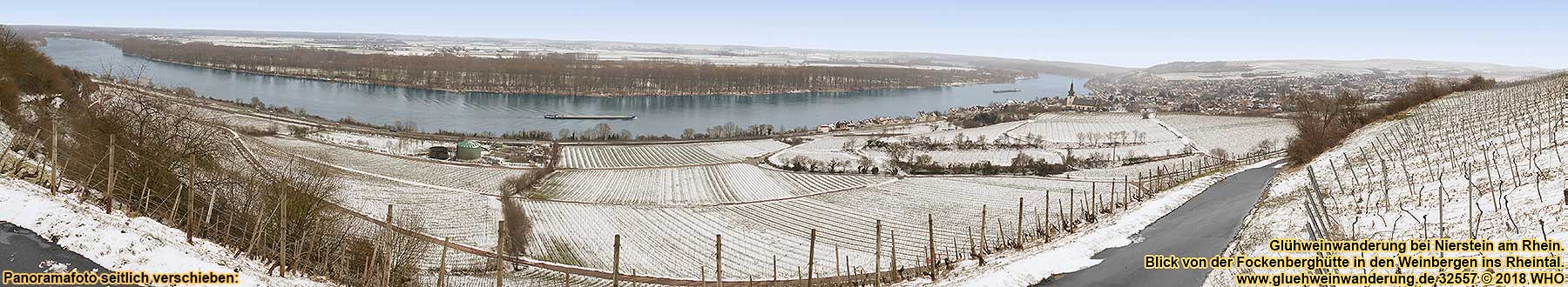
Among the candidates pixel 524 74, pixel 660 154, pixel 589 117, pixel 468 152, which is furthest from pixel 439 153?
pixel 524 74

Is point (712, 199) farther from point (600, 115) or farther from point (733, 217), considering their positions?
point (600, 115)

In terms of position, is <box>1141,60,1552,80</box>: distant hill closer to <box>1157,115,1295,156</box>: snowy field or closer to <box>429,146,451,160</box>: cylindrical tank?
<box>1157,115,1295,156</box>: snowy field

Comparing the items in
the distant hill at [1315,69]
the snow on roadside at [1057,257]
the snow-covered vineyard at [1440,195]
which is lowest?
the snow on roadside at [1057,257]

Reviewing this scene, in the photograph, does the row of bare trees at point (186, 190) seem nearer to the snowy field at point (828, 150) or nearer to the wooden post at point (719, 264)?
the wooden post at point (719, 264)

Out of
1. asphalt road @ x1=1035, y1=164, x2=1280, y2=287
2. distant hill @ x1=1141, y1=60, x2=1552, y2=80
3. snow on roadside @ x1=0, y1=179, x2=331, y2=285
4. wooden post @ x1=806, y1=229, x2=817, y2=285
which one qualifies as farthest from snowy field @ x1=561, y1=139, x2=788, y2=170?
distant hill @ x1=1141, y1=60, x2=1552, y2=80

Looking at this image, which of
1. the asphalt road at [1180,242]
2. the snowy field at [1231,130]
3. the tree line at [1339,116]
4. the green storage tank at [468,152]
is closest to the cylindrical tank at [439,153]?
the green storage tank at [468,152]


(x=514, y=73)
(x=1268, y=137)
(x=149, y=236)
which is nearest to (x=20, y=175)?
(x=149, y=236)
